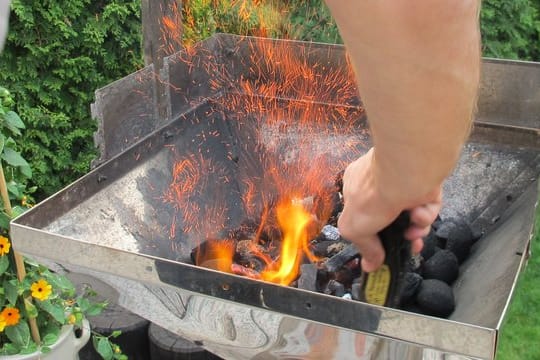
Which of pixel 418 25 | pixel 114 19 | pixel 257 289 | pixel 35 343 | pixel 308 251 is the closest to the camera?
pixel 418 25

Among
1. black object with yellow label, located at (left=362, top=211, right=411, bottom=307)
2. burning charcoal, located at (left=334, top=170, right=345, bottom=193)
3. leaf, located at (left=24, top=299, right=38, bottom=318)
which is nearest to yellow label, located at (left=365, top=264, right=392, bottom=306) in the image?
black object with yellow label, located at (left=362, top=211, right=411, bottom=307)

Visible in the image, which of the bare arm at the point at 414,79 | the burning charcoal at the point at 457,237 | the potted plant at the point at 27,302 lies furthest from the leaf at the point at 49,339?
the bare arm at the point at 414,79

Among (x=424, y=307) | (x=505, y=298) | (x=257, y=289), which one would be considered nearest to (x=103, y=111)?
(x=257, y=289)

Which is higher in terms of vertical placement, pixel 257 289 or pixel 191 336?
pixel 257 289

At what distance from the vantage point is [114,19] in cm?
333

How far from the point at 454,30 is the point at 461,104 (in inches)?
3.5

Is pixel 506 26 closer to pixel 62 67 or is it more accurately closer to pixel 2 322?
pixel 62 67

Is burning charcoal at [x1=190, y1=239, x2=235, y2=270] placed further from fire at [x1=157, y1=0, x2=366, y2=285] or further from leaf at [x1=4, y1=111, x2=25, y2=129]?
leaf at [x1=4, y1=111, x2=25, y2=129]

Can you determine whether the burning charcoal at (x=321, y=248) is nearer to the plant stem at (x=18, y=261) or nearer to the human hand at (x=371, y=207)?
the plant stem at (x=18, y=261)

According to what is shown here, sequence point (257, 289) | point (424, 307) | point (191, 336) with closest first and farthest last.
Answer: point (257, 289)
point (191, 336)
point (424, 307)

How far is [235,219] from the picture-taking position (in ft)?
8.54

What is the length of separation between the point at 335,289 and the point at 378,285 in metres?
0.62

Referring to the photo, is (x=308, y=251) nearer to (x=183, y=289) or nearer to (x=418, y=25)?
(x=183, y=289)

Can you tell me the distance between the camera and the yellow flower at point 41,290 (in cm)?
203
